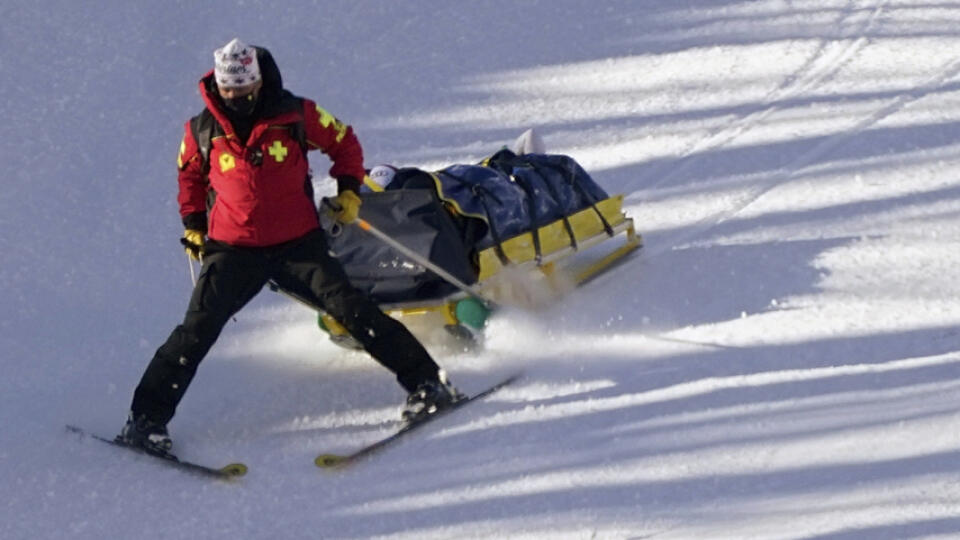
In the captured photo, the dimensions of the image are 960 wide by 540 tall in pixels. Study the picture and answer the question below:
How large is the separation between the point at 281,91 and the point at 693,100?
4745 mm

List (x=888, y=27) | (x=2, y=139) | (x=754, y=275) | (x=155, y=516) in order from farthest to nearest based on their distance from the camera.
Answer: (x=888, y=27) → (x=2, y=139) → (x=754, y=275) → (x=155, y=516)

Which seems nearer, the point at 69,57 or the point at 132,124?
the point at 132,124

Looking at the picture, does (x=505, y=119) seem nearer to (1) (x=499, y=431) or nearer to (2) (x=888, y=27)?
(2) (x=888, y=27)

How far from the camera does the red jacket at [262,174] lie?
6043 millimetres

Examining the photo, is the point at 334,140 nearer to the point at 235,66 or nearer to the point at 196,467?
the point at 235,66

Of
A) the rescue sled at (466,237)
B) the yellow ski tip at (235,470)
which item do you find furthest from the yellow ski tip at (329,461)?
the rescue sled at (466,237)

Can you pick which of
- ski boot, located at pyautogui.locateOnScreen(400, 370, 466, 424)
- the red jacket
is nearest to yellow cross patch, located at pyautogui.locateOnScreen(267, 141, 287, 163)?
the red jacket

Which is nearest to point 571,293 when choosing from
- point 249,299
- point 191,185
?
point 249,299

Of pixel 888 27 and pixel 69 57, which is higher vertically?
pixel 69 57

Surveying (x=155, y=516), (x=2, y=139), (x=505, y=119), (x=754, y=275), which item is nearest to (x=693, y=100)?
(x=505, y=119)

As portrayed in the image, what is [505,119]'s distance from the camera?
10461mm

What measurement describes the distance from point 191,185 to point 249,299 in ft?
1.67

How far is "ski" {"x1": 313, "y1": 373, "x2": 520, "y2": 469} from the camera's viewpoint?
5.94 meters

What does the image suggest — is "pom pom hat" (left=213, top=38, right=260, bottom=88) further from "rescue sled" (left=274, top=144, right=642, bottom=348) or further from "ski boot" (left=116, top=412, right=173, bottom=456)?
"ski boot" (left=116, top=412, right=173, bottom=456)
